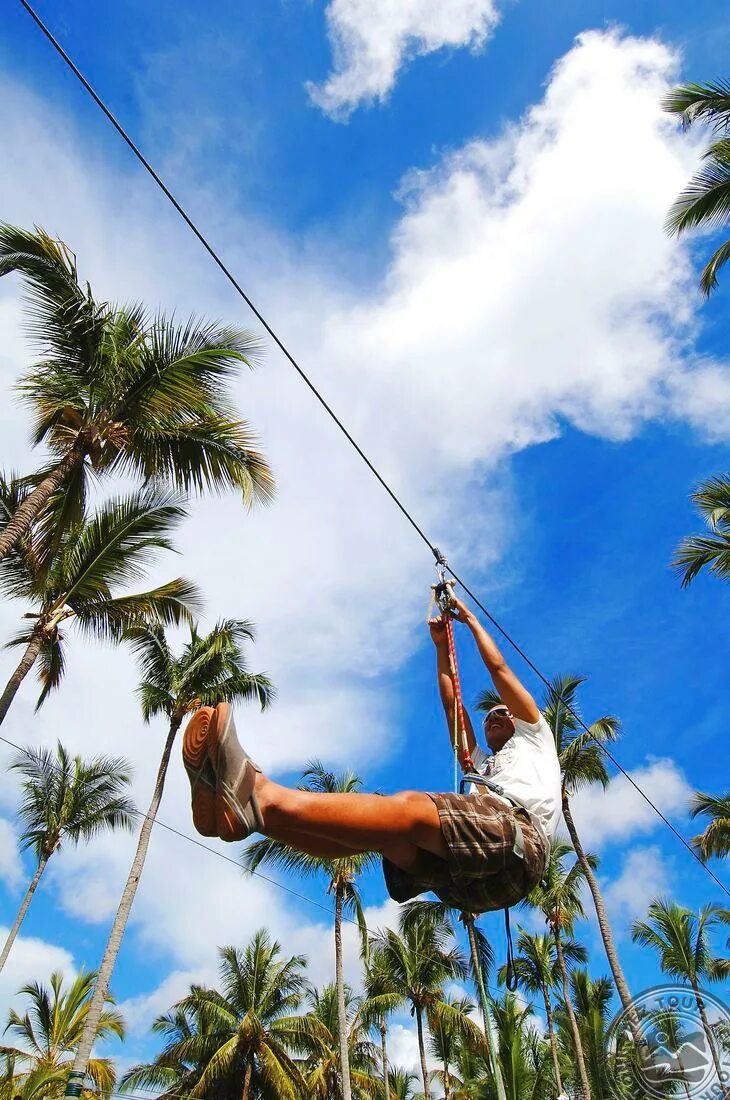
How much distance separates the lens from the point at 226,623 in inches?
655

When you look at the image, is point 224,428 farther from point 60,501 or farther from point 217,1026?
point 217,1026

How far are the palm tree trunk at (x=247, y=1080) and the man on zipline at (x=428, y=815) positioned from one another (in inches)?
788

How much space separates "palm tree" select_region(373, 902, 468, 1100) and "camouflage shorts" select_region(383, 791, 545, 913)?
2161 centimetres

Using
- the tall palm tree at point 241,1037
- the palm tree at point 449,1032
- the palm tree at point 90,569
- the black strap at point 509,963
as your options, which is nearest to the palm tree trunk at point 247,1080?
the tall palm tree at point 241,1037

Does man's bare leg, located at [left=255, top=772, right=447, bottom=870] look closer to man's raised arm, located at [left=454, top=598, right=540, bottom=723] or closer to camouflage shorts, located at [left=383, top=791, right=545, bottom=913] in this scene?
camouflage shorts, located at [left=383, top=791, right=545, bottom=913]

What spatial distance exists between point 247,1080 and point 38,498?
18924mm

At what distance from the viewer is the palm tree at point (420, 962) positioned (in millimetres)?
23688

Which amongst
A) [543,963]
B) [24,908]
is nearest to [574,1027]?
[543,963]

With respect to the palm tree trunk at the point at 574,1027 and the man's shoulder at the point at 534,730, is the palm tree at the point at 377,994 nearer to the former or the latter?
the palm tree trunk at the point at 574,1027

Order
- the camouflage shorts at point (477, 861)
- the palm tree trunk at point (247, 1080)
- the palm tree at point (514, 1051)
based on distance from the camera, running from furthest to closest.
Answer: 1. the palm tree trunk at point (247, 1080)
2. the palm tree at point (514, 1051)
3. the camouflage shorts at point (477, 861)

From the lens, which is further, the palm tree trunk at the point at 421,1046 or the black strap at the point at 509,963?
the palm tree trunk at the point at 421,1046

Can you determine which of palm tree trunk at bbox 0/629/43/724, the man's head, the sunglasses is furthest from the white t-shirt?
palm tree trunk at bbox 0/629/43/724

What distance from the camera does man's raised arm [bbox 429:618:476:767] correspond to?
15.5 feet

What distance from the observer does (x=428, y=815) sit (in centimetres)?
328
